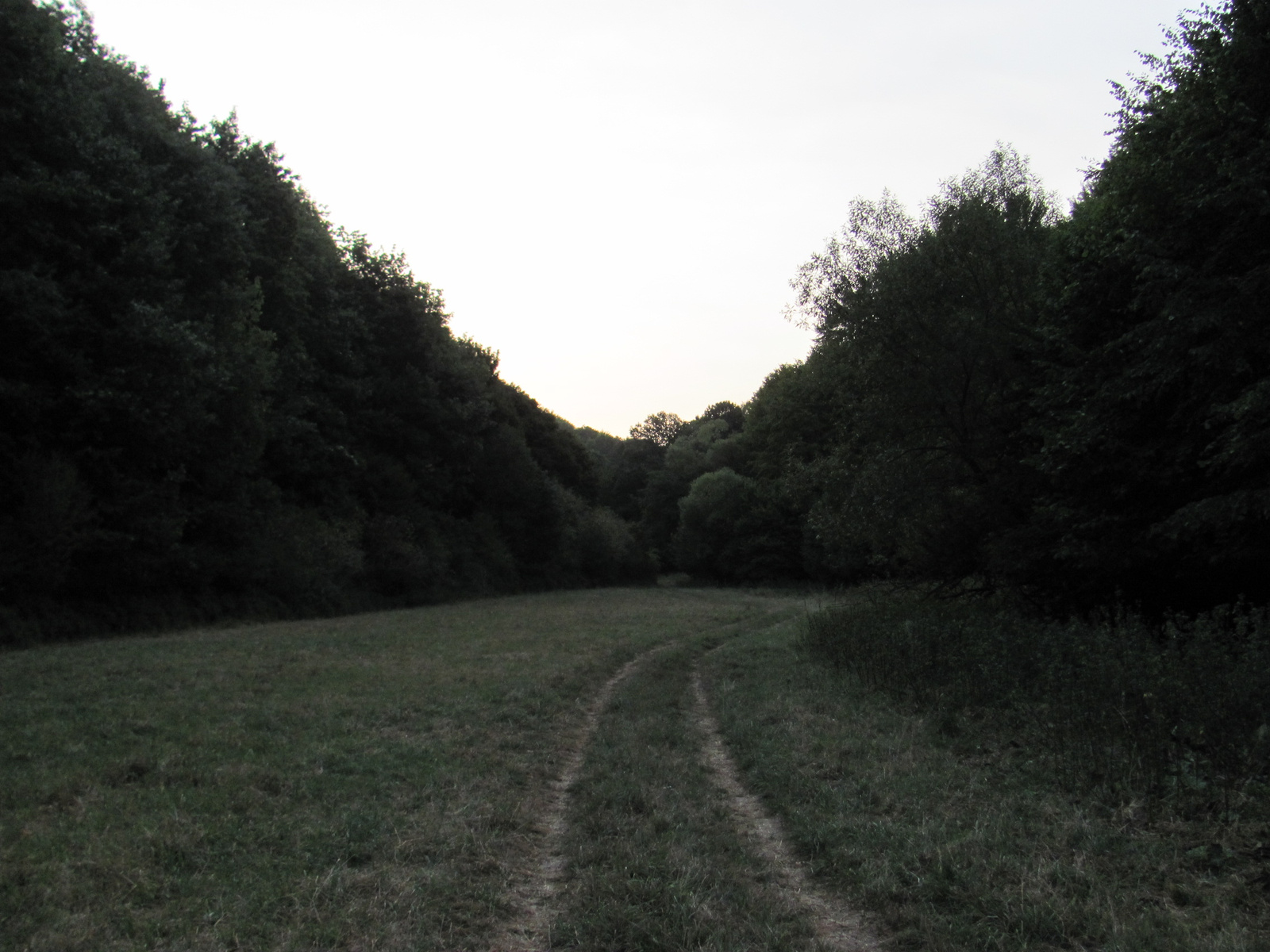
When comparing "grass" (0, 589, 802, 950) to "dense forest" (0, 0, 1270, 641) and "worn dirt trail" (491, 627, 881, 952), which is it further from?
"dense forest" (0, 0, 1270, 641)

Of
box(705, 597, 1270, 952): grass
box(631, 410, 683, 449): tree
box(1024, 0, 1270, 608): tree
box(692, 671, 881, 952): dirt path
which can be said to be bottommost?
box(692, 671, 881, 952): dirt path

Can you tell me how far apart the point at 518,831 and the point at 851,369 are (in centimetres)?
1671

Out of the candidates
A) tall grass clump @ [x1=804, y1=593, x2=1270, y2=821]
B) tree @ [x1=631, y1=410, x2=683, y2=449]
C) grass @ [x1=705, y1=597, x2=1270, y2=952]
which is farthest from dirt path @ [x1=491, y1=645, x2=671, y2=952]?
tree @ [x1=631, y1=410, x2=683, y2=449]

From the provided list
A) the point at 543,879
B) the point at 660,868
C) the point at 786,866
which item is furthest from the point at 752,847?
the point at 543,879

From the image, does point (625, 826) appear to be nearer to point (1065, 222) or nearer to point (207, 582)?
point (1065, 222)

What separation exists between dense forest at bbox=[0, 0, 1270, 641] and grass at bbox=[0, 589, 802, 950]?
7911 millimetres

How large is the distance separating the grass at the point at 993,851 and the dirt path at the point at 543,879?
199 centimetres

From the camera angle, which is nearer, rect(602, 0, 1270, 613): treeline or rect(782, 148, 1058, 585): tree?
rect(602, 0, 1270, 613): treeline

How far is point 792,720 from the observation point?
11.3 meters

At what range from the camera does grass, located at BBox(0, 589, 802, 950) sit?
193 inches

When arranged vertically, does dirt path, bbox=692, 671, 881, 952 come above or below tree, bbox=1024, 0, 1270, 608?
below

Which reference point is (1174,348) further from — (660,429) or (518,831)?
(660,429)

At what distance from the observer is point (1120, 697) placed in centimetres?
846

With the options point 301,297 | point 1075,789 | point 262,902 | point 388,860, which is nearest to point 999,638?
point 1075,789
